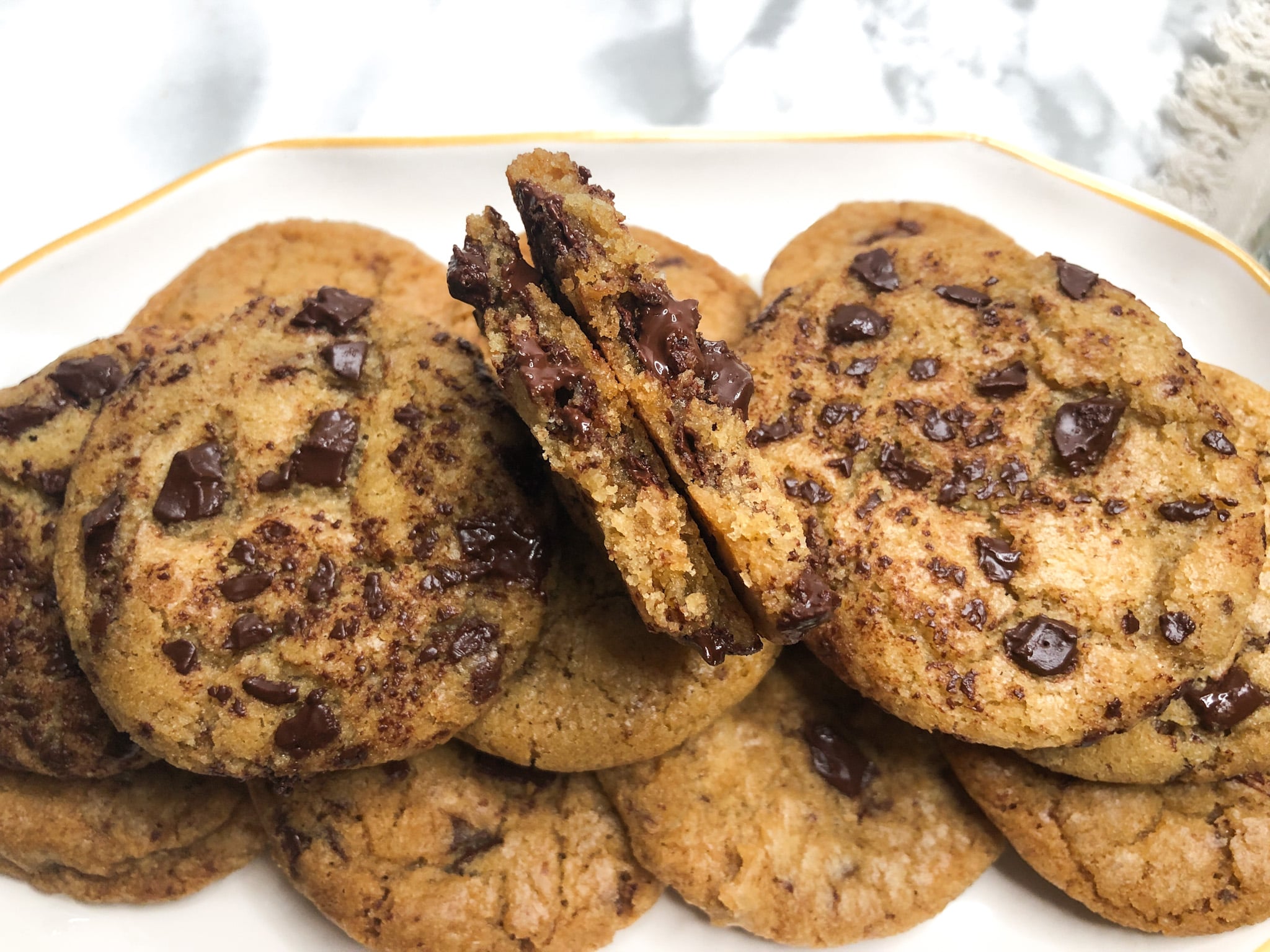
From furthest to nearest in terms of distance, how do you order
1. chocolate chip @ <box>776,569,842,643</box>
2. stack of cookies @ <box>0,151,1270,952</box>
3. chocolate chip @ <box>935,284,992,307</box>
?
chocolate chip @ <box>935,284,992,307</box> < stack of cookies @ <box>0,151,1270,952</box> < chocolate chip @ <box>776,569,842,643</box>

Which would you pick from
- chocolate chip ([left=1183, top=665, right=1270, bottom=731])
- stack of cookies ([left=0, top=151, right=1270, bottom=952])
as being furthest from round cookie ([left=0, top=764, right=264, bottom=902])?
chocolate chip ([left=1183, top=665, right=1270, bottom=731])

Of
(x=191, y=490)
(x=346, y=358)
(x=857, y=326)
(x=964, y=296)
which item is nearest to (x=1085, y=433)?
(x=964, y=296)

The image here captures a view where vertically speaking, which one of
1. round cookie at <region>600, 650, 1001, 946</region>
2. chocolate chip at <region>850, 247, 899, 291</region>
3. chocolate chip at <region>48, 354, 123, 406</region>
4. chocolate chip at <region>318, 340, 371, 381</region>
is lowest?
round cookie at <region>600, 650, 1001, 946</region>

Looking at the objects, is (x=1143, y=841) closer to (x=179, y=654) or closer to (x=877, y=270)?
(x=877, y=270)

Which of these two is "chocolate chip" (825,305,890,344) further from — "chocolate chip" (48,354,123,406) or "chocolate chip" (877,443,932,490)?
"chocolate chip" (48,354,123,406)

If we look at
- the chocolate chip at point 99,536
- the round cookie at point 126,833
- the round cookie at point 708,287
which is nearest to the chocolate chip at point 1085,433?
the round cookie at point 708,287

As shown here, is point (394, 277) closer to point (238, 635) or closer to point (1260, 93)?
point (238, 635)

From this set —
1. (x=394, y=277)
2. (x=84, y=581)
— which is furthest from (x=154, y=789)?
(x=394, y=277)
